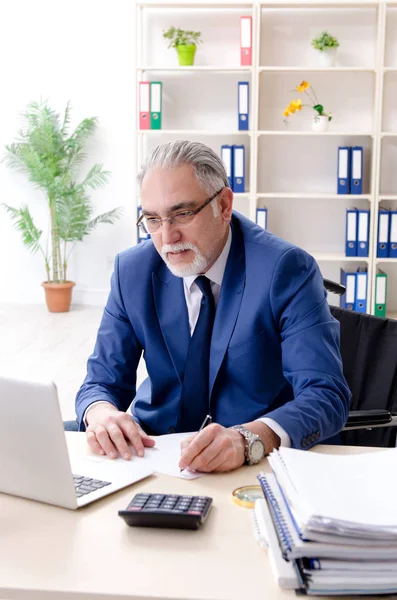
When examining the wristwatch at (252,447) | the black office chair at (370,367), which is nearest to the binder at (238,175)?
the black office chair at (370,367)

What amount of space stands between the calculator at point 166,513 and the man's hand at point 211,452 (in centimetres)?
17

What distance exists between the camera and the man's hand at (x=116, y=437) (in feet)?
4.74

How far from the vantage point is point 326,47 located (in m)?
5.36

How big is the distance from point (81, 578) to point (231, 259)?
977 mm

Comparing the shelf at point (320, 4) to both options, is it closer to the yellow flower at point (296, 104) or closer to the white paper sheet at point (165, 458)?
the yellow flower at point (296, 104)

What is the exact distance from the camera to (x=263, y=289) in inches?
69.0

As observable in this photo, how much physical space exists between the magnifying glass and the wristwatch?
0.34ft

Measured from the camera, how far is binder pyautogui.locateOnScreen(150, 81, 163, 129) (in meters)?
5.43

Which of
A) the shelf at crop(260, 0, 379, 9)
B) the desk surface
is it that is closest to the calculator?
the desk surface

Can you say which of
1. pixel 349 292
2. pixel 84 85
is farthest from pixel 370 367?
pixel 84 85

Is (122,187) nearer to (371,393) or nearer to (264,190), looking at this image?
(264,190)

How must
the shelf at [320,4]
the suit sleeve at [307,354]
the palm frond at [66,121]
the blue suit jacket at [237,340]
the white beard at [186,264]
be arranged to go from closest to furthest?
the suit sleeve at [307,354]
the blue suit jacket at [237,340]
the white beard at [186,264]
the shelf at [320,4]
the palm frond at [66,121]

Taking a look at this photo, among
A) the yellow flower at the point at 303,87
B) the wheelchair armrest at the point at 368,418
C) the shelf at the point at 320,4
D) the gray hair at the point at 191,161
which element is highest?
the shelf at the point at 320,4

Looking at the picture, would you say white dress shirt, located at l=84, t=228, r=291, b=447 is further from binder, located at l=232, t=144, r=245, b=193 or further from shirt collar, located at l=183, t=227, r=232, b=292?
binder, located at l=232, t=144, r=245, b=193
